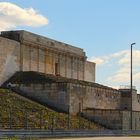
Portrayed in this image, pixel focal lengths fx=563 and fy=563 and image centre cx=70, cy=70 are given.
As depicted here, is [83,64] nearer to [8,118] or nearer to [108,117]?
[108,117]

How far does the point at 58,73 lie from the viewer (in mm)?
79000

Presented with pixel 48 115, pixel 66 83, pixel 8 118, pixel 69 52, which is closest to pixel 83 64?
pixel 69 52

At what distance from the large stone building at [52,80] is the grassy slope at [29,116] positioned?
304cm

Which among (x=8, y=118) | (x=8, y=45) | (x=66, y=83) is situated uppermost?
(x=8, y=45)

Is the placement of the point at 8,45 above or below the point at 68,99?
above

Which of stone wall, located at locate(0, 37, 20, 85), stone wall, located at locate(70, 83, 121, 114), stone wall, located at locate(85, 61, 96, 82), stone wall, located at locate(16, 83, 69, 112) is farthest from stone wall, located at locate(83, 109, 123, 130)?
stone wall, located at locate(85, 61, 96, 82)

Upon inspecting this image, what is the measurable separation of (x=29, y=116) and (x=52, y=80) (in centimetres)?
1322

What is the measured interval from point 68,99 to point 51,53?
14.4 meters

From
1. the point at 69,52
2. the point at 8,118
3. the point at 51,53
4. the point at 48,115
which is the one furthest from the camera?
the point at 69,52

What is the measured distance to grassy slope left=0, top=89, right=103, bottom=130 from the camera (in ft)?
161

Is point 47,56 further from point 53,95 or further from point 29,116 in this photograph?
point 29,116

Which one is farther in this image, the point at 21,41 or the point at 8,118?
the point at 21,41

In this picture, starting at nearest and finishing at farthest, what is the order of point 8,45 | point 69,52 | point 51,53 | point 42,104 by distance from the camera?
point 42,104 < point 8,45 < point 51,53 < point 69,52

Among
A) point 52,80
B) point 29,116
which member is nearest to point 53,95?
point 52,80
